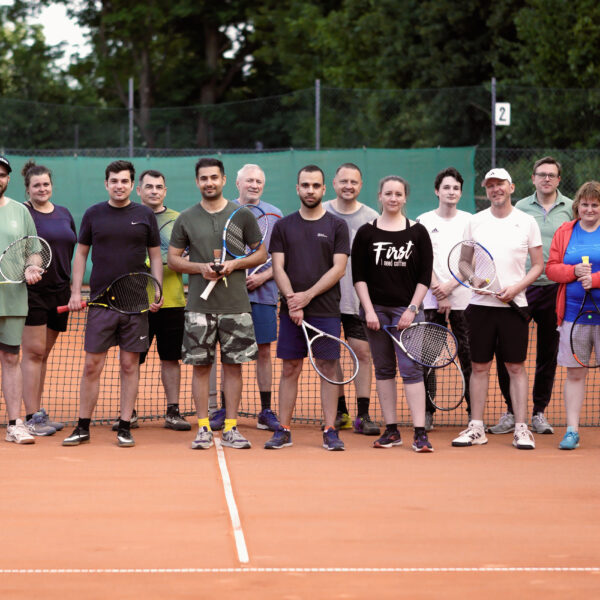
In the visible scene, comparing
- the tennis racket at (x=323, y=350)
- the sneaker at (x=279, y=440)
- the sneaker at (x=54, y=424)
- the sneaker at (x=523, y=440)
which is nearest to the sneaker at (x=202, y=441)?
the sneaker at (x=279, y=440)

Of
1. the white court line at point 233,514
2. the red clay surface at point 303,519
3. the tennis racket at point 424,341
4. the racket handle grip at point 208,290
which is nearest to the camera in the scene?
the red clay surface at point 303,519

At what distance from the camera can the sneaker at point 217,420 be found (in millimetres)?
7296

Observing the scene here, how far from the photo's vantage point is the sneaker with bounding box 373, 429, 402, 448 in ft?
22.0

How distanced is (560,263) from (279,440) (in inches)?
84.1

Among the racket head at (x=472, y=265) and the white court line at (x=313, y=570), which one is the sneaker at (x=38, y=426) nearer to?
the white court line at (x=313, y=570)

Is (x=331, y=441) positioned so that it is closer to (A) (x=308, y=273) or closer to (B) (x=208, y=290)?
(A) (x=308, y=273)

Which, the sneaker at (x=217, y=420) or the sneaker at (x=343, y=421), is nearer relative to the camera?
the sneaker at (x=217, y=420)

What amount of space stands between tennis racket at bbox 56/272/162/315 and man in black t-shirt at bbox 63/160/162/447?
0.16 feet

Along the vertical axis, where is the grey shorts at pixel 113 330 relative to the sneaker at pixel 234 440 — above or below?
above

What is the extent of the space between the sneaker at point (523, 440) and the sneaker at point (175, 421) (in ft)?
7.42

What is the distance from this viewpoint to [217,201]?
21.9 ft

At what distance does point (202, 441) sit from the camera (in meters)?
6.61

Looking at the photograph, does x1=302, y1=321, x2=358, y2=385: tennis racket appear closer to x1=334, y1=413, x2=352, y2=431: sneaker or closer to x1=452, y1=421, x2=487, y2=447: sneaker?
x1=334, y1=413, x2=352, y2=431: sneaker

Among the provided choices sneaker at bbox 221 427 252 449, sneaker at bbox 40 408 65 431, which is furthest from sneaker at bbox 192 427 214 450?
sneaker at bbox 40 408 65 431
